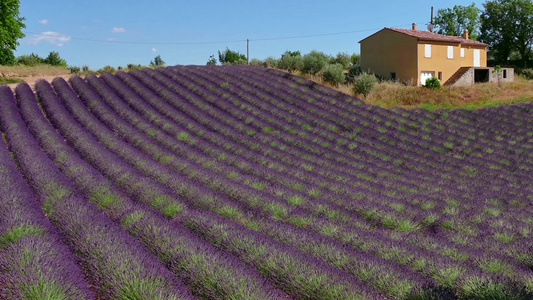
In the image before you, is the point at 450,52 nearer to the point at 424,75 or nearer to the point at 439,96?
the point at 424,75

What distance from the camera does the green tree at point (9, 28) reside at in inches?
1462

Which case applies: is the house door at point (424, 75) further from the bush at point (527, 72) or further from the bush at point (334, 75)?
the bush at point (527, 72)

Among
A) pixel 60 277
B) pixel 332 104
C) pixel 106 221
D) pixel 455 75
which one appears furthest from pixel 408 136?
pixel 455 75

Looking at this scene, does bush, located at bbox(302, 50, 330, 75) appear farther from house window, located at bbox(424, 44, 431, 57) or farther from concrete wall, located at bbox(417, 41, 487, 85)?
house window, located at bbox(424, 44, 431, 57)

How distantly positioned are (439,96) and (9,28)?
37.5 metres

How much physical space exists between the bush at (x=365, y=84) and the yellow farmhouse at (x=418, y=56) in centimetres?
856

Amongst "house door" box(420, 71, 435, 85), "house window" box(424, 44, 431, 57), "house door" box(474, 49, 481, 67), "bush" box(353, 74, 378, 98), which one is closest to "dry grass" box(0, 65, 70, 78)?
"bush" box(353, 74, 378, 98)

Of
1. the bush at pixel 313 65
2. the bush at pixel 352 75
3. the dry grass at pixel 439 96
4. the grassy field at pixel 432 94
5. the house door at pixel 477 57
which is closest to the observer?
the dry grass at pixel 439 96

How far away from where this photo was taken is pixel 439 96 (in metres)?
24.9

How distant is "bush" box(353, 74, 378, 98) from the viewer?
2225 centimetres

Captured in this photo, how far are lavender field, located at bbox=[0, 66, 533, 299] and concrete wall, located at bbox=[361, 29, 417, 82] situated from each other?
1243cm

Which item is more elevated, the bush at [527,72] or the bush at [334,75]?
the bush at [527,72]

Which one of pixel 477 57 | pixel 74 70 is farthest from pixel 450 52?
pixel 74 70

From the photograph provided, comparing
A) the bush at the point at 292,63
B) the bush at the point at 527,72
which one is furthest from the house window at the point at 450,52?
the bush at the point at 527,72
